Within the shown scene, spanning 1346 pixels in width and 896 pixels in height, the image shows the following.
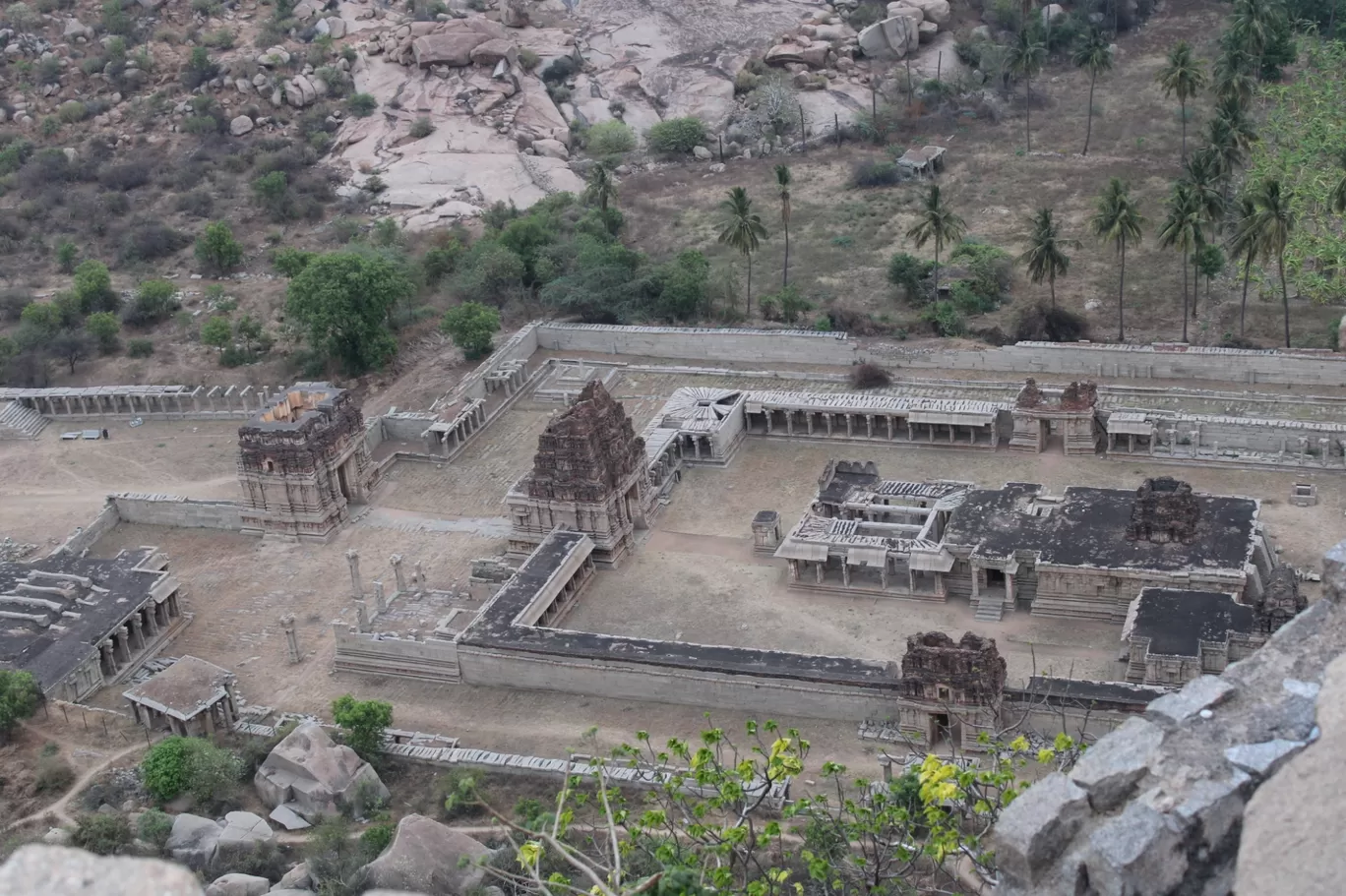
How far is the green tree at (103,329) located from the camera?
273 feet

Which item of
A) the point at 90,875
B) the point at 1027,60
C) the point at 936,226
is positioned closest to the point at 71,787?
the point at 90,875

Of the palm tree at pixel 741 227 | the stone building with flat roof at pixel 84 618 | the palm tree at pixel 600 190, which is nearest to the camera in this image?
the stone building with flat roof at pixel 84 618

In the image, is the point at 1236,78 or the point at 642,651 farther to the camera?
the point at 1236,78

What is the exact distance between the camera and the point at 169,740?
1901 inches

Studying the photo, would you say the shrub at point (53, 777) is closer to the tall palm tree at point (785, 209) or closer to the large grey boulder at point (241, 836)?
the large grey boulder at point (241, 836)

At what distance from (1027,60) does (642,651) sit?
203ft

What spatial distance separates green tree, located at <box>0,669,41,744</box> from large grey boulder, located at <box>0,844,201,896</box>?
41082 millimetres

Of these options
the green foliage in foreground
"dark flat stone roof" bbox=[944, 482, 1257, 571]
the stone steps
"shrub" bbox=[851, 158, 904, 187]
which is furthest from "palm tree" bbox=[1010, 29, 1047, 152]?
the stone steps

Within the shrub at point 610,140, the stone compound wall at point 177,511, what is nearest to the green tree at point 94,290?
the stone compound wall at point 177,511

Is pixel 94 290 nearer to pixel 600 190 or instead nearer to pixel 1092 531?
pixel 600 190

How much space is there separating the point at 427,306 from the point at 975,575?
40.8 meters

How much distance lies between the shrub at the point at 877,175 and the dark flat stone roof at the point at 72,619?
53028 mm

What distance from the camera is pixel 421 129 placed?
346 feet

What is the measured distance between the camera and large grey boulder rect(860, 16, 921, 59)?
375 feet
